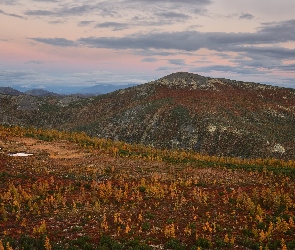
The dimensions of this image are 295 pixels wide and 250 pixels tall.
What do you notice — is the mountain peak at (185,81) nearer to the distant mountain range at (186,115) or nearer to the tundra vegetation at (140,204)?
the distant mountain range at (186,115)

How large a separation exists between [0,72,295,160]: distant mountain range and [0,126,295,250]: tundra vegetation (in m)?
36.5

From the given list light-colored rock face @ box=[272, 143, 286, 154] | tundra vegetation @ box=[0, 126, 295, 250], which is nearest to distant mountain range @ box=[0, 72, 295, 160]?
light-colored rock face @ box=[272, 143, 286, 154]

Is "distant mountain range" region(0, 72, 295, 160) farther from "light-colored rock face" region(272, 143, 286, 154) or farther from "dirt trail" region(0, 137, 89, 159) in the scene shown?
"dirt trail" region(0, 137, 89, 159)

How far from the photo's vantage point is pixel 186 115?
88000 millimetres

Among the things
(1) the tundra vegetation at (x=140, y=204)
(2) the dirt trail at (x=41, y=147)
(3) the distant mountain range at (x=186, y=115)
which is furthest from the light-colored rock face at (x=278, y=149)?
(2) the dirt trail at (x=41, y=147)

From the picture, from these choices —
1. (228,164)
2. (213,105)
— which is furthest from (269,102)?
(228,164)

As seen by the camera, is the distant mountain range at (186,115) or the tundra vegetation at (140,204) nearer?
the tundra vegetation at (140,204)

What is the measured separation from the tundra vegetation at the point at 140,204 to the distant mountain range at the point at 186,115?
36.5 m

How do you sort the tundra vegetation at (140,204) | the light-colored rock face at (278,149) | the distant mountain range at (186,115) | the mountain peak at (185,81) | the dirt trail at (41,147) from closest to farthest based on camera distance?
the tundra vegetation at (140,204), the dirt trail at (41,147), the light-colored rock face at (278,149), the distant mountain range at (186,115), the mountain peak at (185,81)

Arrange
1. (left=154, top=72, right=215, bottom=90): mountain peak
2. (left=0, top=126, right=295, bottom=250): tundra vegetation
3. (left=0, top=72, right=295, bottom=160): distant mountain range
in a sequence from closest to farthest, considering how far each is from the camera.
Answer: (left=0, top=126, right=295, bottom=250): tundra vegetation → (left=0, top=72, right=295, bottom=160): distant mountain range → (left=154, top=72, right=215, bottom=90): mountain peak

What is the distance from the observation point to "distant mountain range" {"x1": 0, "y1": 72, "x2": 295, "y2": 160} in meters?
74.7

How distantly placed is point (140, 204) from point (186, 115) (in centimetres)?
6657

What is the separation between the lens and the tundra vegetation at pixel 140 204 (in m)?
17.0

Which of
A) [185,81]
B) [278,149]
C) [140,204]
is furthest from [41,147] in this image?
[185,81]
